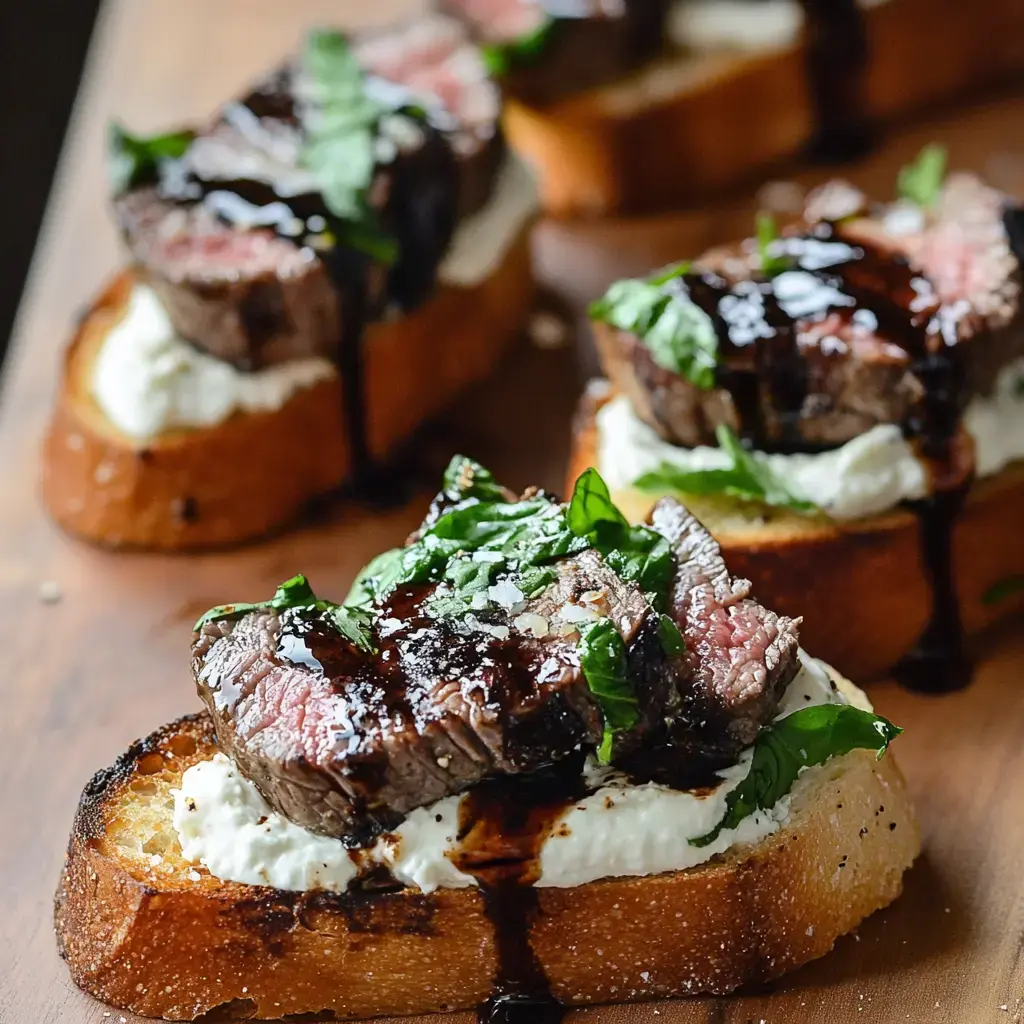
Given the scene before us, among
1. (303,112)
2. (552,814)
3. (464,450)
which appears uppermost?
(303,112)

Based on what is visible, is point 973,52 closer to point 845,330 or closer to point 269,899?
point 845,330

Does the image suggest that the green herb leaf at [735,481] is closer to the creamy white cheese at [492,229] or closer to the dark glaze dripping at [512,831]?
the dark glaze dripping at [512,831]

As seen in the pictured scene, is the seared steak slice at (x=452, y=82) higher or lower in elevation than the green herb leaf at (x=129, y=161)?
lower

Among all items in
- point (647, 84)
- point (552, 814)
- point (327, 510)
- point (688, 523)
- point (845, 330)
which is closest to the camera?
point (552, 814)

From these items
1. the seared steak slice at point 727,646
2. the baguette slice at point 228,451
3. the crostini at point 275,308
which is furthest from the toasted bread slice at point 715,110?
the seared steak slice at point 727,646

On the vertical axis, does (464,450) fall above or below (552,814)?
below

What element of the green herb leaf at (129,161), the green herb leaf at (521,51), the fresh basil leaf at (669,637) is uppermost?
the green herb leaf at (129,161)

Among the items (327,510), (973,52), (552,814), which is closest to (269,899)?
(552,814)
